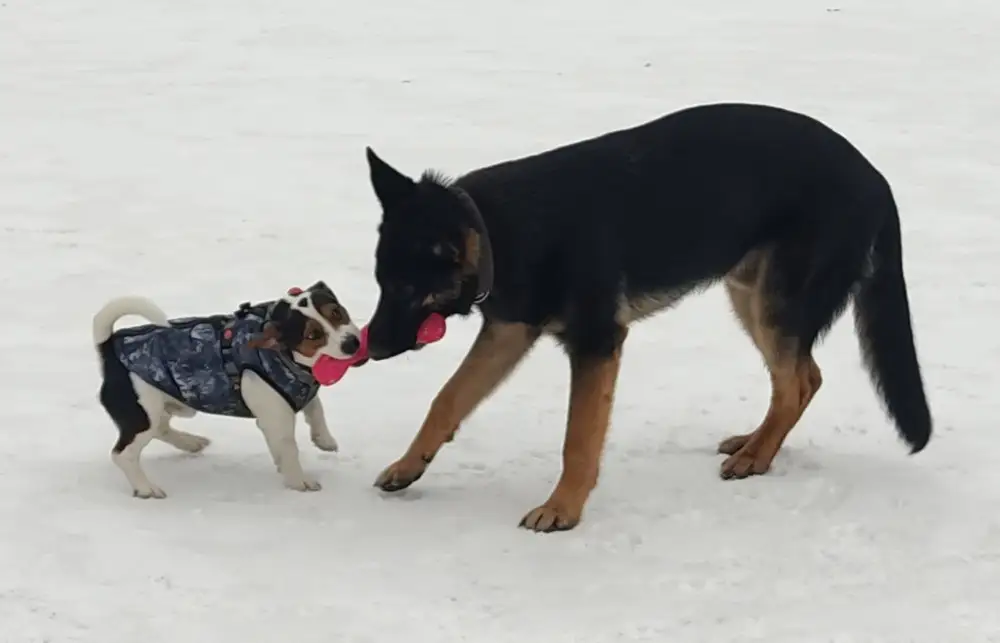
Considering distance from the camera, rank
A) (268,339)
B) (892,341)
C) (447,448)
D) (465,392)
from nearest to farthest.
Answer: (268,339), (465,392), (892,341), (447,448)

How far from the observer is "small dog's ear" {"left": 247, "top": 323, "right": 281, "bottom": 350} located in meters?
4.14

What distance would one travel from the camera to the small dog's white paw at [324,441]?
4598mm

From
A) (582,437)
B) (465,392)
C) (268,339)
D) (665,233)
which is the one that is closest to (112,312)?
(268,339)

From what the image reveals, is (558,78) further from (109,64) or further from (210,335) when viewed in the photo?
(210,335)

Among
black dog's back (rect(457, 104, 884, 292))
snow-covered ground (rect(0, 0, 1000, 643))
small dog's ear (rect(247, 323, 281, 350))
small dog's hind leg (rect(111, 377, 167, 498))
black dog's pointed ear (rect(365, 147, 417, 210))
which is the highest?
black dog's pointed ear (rect(365, 147, 417, 210))

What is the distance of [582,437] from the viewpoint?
4.20m

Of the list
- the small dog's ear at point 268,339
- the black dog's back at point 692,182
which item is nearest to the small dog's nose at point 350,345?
the small dog's ear at point 268,339

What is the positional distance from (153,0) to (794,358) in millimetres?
12610

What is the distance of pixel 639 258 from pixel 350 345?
1.05m

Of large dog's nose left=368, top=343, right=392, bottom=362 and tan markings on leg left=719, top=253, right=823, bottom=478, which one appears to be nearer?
large dog's nose left=368, top=343, right=392, bottom=362

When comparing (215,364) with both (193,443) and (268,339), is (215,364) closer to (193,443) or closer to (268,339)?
(268,339)

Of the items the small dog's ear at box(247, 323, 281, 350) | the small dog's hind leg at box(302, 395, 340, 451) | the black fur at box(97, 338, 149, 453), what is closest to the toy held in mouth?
the small dog's ear at box(247, 323, 281, 350)

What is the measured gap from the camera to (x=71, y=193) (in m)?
8.22

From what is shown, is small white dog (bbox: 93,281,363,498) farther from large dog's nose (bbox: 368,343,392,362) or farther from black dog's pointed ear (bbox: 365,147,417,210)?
black dog's pointed ear (bbox: 365,147,417,210)
